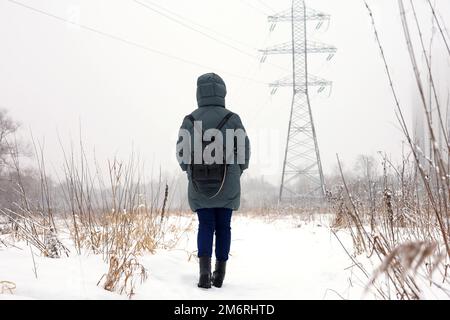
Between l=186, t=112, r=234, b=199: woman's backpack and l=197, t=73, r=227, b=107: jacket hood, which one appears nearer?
l=186, t=112, r=234, b=199: woman's backpack

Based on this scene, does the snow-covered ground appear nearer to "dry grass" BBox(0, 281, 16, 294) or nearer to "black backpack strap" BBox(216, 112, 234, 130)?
"dry grass" BBox(0, 281, 16, 294)

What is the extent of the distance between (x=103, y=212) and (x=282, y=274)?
1.44 metres

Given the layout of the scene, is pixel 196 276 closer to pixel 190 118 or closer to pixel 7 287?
pixel 190 118

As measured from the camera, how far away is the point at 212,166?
7.67 feet

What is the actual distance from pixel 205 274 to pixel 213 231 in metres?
0.28

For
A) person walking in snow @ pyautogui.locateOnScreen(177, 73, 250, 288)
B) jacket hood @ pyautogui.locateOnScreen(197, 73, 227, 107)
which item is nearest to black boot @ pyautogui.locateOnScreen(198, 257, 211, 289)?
person walking in snow @ pyautogui.locateOnScreen(177, 73, 250, 288)

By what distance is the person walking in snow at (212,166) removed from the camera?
7.70ft

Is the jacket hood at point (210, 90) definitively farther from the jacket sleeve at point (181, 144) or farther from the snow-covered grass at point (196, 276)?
the snow-covered grass at point (196, 276)

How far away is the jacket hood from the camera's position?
100.0 inches

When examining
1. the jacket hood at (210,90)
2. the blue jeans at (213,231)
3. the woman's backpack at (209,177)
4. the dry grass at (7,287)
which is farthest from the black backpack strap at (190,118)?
the dry grass at (7,287)

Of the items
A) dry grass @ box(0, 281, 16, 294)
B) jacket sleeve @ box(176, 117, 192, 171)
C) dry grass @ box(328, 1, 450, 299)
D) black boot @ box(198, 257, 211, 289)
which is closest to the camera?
dry grass @ box(328, 1, 450, 299)

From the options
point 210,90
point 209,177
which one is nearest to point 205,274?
point 209,177
